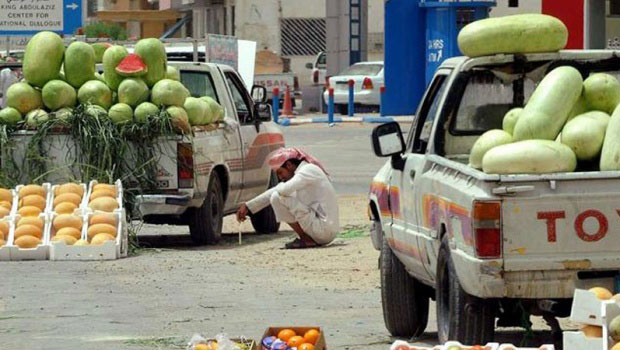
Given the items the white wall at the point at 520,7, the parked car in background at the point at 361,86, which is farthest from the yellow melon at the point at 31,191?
the white wall at the point at 520,7

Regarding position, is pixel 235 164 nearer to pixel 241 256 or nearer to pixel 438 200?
pixel 241 256

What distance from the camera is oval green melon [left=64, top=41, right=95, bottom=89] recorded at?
55.3 feet

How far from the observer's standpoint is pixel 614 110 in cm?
899

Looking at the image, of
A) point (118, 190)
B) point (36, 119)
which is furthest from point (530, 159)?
point (36, 119)

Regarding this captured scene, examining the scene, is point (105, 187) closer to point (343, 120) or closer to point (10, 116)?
point (10, 116)

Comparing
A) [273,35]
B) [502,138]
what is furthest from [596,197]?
[273,35]

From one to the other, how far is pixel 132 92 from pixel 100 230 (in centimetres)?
175

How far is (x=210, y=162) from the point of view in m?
16.8

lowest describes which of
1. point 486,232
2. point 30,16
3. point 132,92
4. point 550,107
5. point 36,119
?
point 486,232

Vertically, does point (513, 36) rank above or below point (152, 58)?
above

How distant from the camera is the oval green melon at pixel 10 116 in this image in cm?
1644

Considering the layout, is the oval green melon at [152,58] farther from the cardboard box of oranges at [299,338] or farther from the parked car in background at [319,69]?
the parked car in background at [319,69]

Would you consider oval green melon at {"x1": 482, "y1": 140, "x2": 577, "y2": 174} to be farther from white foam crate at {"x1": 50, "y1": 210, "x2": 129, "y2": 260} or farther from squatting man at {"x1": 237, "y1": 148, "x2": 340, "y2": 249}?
squatting man at {"x1": 237, "y1": 148, "x2": 340, "y2": 249}

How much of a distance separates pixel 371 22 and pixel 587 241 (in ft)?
183
